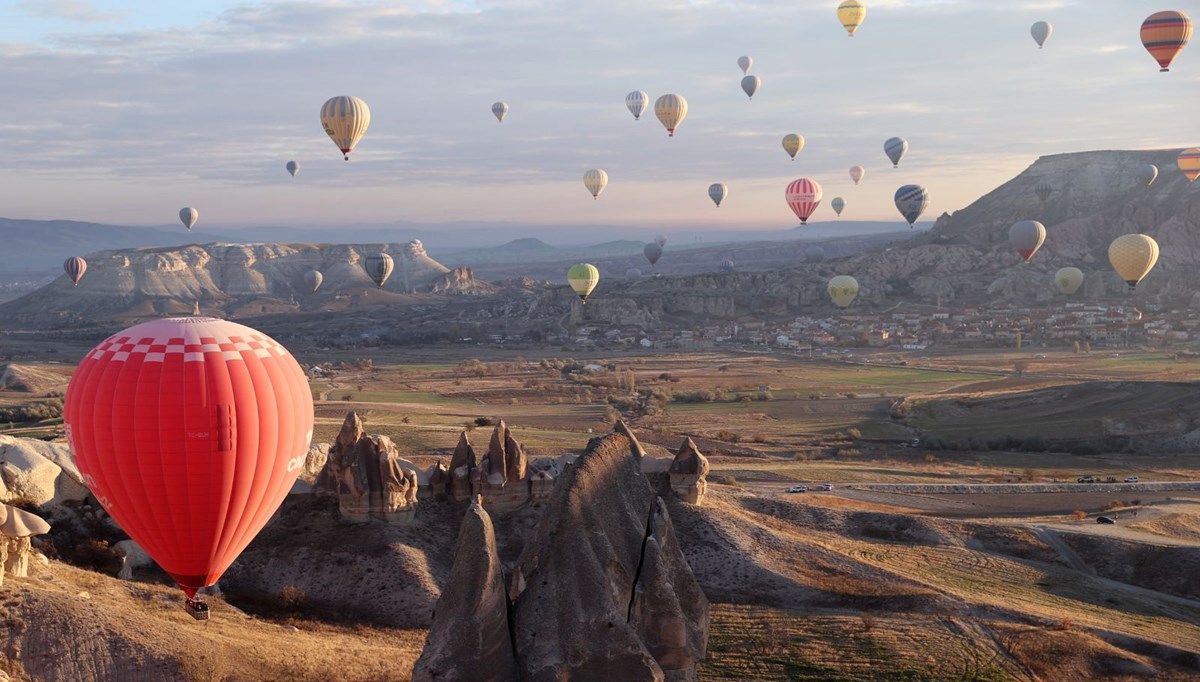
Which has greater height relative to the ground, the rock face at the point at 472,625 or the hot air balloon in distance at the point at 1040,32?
the hot air balloon in distance at the point at 1040,32

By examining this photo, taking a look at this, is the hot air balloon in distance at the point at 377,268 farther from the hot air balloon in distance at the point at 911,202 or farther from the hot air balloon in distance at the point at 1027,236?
the hot air balloon in distance at the point at 1027,236

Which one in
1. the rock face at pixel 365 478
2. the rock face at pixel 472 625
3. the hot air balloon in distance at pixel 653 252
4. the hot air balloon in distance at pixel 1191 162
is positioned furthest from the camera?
the hot air balloon in distance at pixel 653 252

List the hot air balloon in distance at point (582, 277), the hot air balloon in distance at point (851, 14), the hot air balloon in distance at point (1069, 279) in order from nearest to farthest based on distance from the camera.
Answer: the hot air balloon in distance at point (851, 14) → the hot air balloon in distance at point (582, 277) → the hot air balloon in distance at point (1069, 279)

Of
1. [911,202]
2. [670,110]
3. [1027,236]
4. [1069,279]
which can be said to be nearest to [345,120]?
[670,110]

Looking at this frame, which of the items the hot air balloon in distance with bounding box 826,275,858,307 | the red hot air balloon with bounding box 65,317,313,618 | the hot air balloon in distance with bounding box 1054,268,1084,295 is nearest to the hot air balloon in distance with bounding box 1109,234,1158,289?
the hot air balloon in distance with bounding box 826,275,858,307

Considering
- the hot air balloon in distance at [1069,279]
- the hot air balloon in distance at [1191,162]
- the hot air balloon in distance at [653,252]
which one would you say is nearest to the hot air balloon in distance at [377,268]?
the hot air balloon in distance at [653,252]

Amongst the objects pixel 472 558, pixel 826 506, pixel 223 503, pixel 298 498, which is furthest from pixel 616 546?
pixel 826 506
